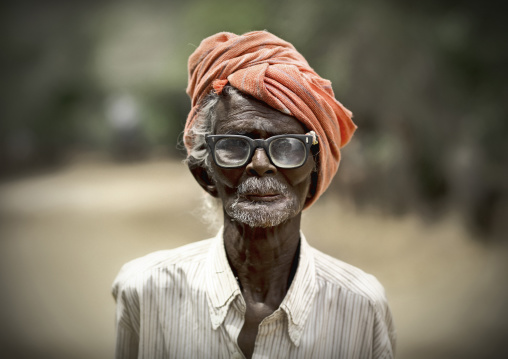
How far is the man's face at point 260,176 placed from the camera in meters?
1.51

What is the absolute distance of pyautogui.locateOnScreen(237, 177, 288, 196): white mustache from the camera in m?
1.50

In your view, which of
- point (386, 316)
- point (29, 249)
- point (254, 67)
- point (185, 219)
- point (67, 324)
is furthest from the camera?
point (185, 219)

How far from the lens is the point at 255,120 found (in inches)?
59.7

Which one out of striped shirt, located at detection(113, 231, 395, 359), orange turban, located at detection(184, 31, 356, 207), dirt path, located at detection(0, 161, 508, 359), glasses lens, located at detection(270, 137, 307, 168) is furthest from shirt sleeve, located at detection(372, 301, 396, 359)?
dirt path, located at detection(0, 161, 508, 359)

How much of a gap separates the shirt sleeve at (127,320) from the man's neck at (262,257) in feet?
1.22

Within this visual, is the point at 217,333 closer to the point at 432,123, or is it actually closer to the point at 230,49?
the point at 230,49

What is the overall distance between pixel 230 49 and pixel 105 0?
810cm

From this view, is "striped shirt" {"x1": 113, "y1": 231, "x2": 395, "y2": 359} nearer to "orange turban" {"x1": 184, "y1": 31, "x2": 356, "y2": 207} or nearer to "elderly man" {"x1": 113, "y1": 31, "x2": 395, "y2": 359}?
"elderly man" {"x1": 113, "y1": 31, "x2": 395, "y2": 359}

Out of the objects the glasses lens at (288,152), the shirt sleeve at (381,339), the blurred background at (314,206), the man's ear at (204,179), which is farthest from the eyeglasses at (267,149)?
the blurred background at (314,206)

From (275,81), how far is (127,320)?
0.98m

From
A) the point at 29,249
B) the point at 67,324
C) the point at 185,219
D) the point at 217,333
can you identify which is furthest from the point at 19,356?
the point at 217,333

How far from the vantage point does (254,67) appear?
152 centimetres

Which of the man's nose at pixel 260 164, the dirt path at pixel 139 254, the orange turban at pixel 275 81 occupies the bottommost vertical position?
the dirt path at pixel 139 254

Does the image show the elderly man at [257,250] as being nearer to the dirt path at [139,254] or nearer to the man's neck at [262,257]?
the man's neck at [262,257]
